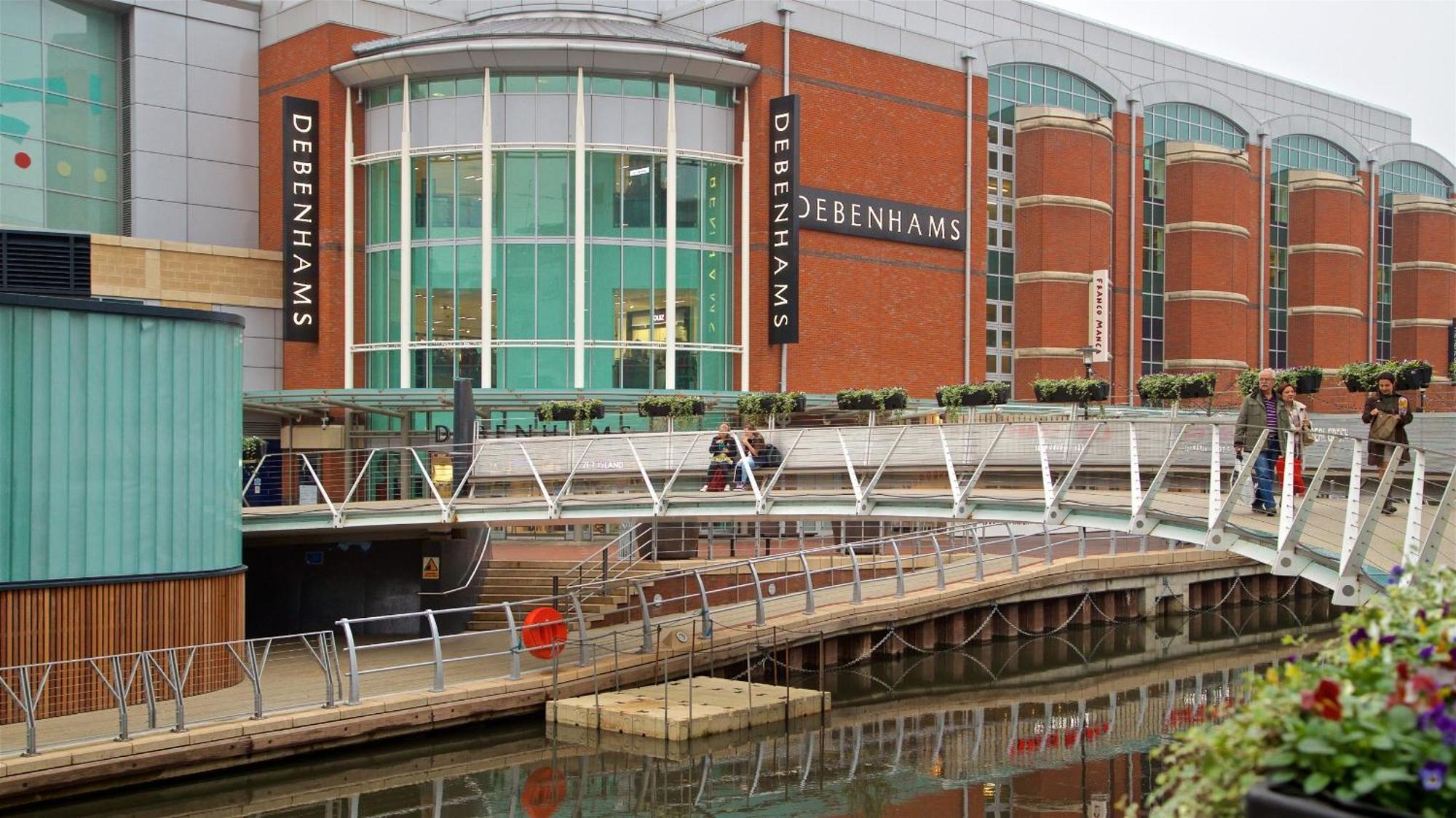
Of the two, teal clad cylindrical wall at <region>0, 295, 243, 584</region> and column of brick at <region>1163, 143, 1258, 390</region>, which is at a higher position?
column of brick at <region>1163, 143, 1258, 390</region>

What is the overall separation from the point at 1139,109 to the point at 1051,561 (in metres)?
22.2

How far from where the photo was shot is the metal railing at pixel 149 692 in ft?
60.0

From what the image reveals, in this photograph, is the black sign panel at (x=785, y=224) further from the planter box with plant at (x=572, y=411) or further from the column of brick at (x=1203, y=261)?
the column of brick at (x=1203, y=261)

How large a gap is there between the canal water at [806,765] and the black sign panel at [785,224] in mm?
12792

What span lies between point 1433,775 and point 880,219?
37837mm

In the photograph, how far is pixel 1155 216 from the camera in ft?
171

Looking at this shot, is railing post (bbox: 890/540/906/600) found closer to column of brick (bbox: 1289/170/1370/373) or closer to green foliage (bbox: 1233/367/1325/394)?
green foliage (bbox: 1233/367/1325/394)

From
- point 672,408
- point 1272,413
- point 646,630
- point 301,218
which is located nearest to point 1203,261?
point 672,408

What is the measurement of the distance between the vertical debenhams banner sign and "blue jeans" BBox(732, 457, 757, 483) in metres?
22.6

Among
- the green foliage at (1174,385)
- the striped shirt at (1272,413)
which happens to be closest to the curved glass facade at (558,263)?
the green foliage at (1174,385)

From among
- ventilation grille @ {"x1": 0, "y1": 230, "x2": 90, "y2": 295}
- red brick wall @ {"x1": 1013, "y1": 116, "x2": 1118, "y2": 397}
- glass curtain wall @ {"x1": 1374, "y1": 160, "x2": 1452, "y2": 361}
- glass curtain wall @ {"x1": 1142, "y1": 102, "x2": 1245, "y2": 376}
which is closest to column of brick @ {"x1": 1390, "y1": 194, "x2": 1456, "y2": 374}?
glass curtain wall @ {"x1": 1374, "y1": 160, "x2": 1452, "y2": 361}

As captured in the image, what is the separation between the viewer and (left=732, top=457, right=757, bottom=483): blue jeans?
68.3 feet

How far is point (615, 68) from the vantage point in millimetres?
38594

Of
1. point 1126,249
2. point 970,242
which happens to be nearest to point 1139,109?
point 1126,249
